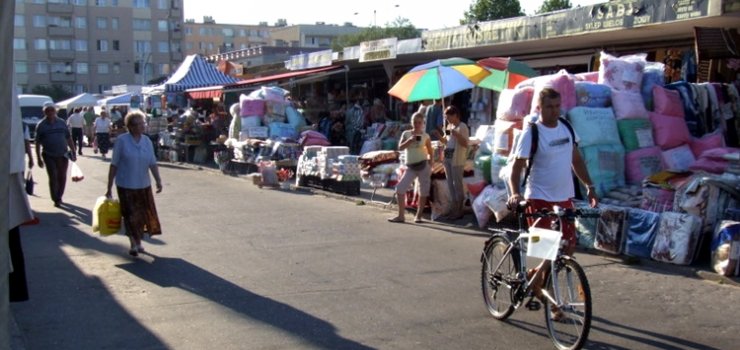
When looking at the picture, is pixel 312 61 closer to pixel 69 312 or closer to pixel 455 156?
pixel 455 156

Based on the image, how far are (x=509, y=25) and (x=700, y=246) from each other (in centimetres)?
776

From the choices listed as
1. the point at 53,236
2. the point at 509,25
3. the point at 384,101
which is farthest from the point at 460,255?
the point at 384,101

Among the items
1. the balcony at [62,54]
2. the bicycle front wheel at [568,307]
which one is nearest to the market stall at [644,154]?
the bicycle front wheel at [568,307]

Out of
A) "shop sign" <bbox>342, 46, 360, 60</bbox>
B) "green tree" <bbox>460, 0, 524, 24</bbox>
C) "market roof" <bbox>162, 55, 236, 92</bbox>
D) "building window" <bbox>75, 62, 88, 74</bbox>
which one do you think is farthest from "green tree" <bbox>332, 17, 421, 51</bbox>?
"shop sign" <bbox>342, 46, 360, 60</bbox>

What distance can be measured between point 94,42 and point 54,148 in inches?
3240

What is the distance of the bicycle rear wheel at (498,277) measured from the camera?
6.04 metres

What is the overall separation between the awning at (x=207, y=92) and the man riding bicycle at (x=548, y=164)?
18157 mm

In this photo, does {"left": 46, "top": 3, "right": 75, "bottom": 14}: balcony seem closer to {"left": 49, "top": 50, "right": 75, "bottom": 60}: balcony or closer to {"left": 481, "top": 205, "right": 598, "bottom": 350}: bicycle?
{"left": 49, "top": 50, "right": 75, "bottom": 60}: balcony

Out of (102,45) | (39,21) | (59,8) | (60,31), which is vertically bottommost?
(102,45)

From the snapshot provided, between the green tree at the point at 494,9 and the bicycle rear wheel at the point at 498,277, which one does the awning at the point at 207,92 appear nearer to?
the bicycle rear wheel at the point at 498,277

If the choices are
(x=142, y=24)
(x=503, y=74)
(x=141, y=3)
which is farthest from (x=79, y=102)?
(x=141, y=3)

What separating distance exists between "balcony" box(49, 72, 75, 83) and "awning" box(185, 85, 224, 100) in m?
68.5

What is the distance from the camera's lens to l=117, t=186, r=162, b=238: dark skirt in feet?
28.9

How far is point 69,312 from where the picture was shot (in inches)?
260
